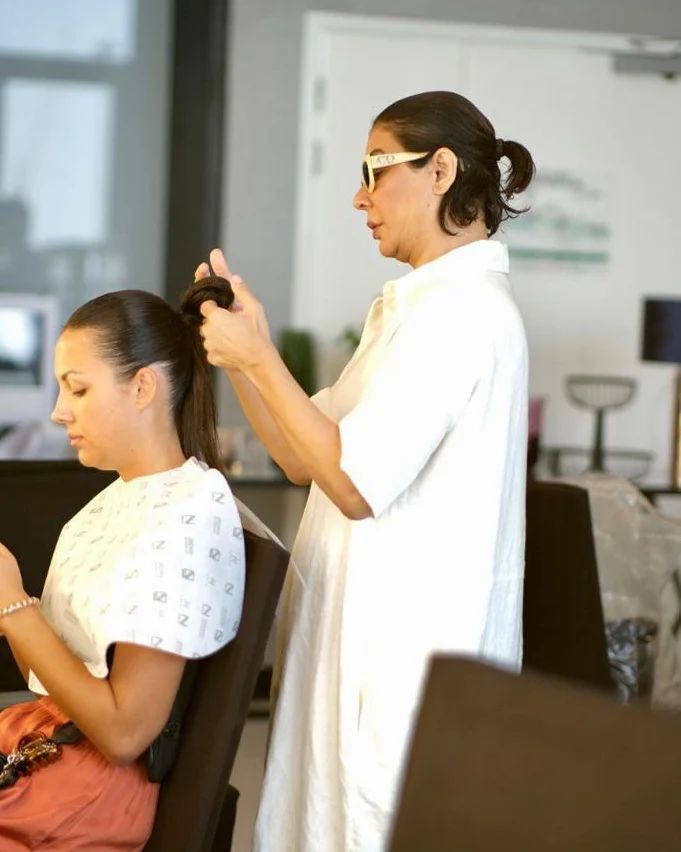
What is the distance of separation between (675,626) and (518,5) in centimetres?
300

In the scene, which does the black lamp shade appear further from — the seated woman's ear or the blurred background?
the seated woman's ear

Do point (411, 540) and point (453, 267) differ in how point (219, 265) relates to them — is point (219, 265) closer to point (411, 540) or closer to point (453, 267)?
point (453, 267)

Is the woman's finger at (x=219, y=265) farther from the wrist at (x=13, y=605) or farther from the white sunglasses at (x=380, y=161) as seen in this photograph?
the wrist at (x=13, y=605)

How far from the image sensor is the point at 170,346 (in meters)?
1.88

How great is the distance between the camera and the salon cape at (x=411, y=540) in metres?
1.68

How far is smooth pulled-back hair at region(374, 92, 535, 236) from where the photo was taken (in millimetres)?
1791

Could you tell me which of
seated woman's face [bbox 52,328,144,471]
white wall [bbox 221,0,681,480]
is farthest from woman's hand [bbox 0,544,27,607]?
white wall [bbox 221,0,681,480]

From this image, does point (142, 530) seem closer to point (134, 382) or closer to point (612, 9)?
point (134, 382)

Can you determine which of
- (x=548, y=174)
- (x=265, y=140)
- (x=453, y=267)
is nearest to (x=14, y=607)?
(x=453, y=267)

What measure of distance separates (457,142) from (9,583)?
74 centimetres

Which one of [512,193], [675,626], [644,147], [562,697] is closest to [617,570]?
[675,626]

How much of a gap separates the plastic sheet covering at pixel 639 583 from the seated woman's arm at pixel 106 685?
5.28ft

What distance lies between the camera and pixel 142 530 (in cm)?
174

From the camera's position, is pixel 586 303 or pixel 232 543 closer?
pixel 232 543
